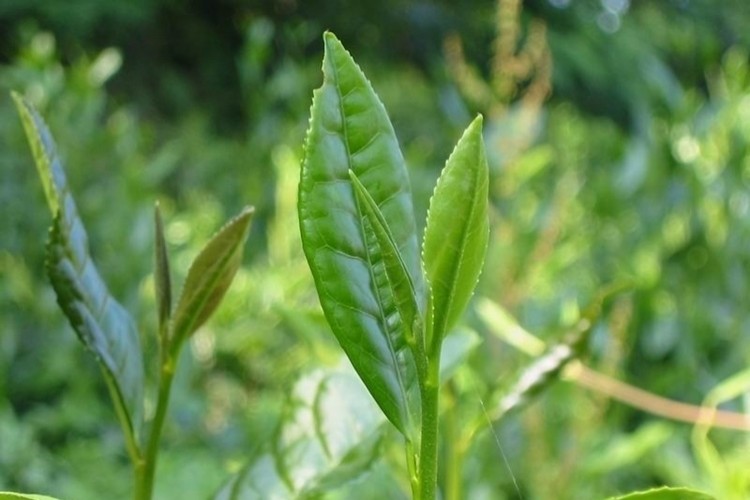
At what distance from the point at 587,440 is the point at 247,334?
0.65 meters

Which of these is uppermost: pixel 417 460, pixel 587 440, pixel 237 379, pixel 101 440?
pixel 237 379

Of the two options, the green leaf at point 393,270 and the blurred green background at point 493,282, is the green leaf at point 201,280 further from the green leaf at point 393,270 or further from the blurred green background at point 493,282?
the blurred green background at point 493,282

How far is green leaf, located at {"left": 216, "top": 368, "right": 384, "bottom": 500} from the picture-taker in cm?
25

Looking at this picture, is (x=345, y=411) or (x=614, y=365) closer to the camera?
(x=345, y=411)

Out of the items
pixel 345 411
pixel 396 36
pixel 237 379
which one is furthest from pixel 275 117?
pixel 396 36

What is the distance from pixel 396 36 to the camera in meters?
3.84

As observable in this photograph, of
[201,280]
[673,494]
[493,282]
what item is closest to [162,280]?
[201,280]

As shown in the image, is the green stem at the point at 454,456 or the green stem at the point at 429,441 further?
the green stem at the point at 454,456

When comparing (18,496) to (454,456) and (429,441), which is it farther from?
(454,456)

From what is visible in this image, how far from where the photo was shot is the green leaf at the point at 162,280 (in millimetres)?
222

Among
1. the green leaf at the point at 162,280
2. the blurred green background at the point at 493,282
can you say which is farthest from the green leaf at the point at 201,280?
the blurred green background at the point at 493,282

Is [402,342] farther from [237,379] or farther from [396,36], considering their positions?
[396,36]

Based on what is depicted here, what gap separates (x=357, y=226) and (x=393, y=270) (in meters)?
0.02

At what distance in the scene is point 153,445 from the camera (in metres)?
0.21
